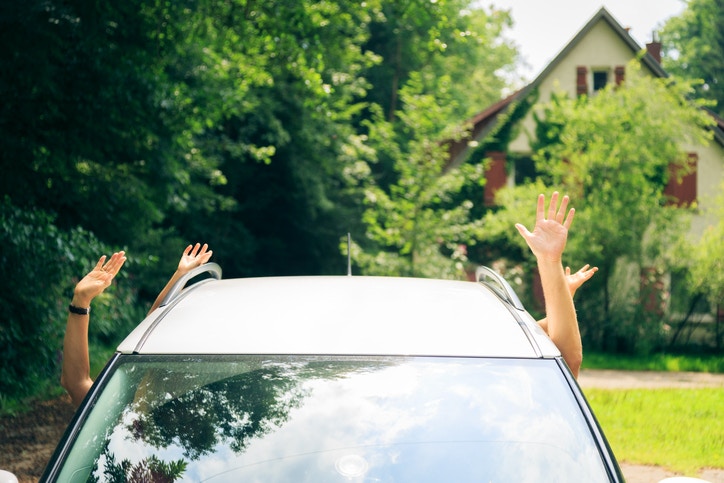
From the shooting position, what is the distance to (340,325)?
301 centimetres

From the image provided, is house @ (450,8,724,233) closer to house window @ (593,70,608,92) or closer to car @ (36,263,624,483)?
house window @ (593,70,608,92)

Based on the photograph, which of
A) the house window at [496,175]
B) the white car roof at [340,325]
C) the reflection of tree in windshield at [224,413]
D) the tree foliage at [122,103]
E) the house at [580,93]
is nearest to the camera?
the reflection of tree in windshield at [224,413]

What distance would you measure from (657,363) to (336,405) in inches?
770

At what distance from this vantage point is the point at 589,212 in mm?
23062

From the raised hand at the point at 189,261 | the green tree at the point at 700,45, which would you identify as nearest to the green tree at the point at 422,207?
the raised hand at the point at 189,261

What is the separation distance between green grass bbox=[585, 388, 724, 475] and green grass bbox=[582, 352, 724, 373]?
17.1 ft

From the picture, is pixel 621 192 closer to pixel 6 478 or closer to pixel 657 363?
pixel 657 363

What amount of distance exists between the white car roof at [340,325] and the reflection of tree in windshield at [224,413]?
10 centimetres

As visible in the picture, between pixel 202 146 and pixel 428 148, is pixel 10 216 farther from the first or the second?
pixel 202 146

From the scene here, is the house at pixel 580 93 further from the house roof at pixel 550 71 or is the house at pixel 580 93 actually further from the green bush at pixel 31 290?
the green bush at pixel 31 290

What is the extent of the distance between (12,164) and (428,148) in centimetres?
980

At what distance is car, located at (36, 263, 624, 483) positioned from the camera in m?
2.65

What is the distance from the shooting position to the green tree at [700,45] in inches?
2100

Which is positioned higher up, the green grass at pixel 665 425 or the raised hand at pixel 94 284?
the raised hand at pixel 94 284
